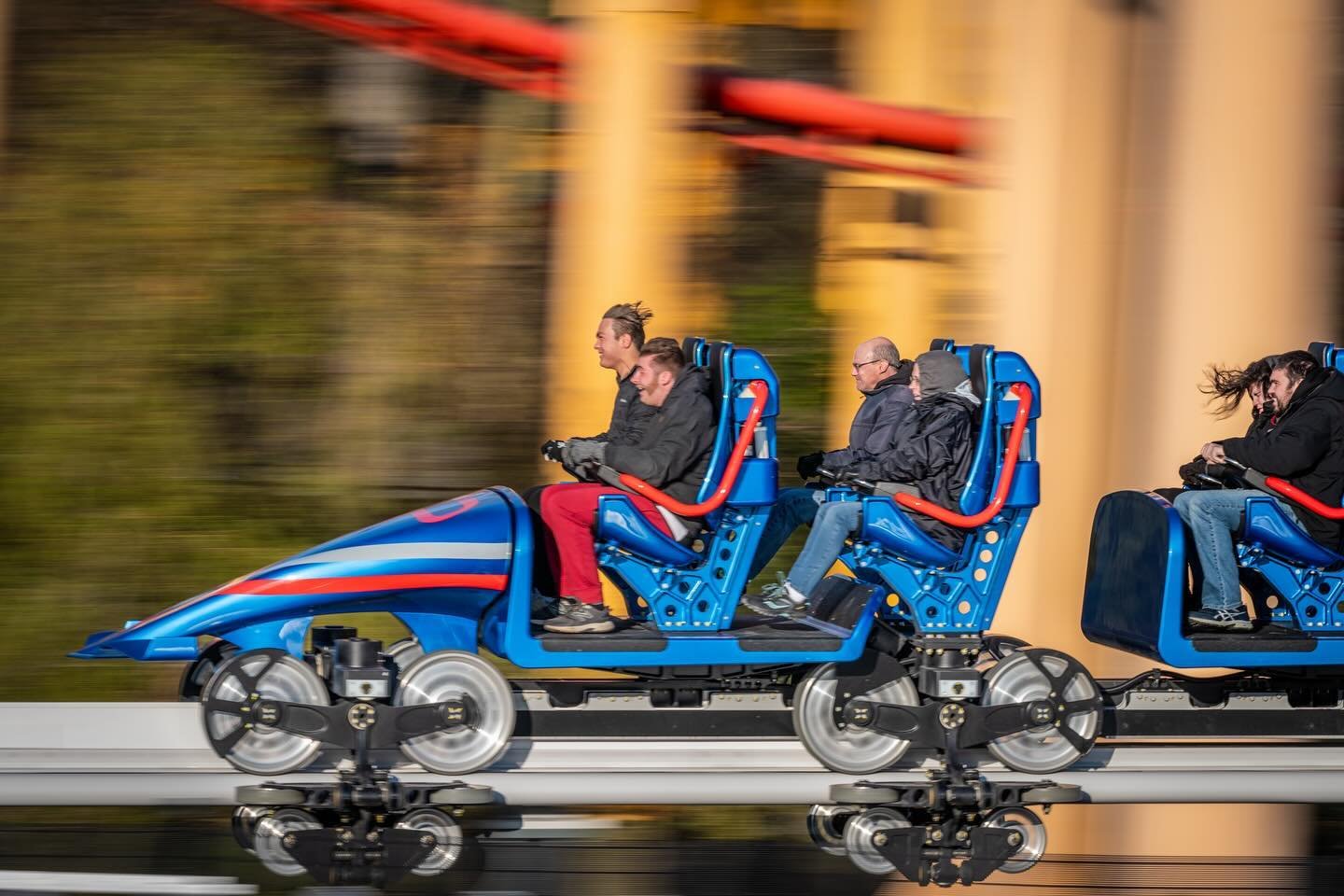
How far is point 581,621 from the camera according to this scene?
5699 mm

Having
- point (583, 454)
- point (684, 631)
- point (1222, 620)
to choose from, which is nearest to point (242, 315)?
point (583, 454)

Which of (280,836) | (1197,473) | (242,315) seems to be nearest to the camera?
(280,836)

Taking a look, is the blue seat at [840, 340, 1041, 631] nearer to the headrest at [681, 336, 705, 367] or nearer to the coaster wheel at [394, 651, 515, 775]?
the headrest at [681, 336, 705, 367]

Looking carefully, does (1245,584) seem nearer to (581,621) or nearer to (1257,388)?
(1257,388)

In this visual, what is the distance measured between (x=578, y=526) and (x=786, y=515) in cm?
90

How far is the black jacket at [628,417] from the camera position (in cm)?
595

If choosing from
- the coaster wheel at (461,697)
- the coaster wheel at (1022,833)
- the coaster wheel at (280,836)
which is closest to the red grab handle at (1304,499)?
the coaster wheel at (1022,833)

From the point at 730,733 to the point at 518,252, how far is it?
394cm

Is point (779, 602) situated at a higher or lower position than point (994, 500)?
lower

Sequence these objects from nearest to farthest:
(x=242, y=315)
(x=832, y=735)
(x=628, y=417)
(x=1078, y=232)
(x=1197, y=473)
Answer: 1. (x=832, y=735)
2. (x=628, y=417)
3. (x=1197, y=473)
4. (x=1078, y=232)
5. (x=242, y=315)

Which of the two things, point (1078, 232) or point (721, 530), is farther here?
point (1078, 232)

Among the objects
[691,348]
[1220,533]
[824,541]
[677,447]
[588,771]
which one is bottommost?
[588,771]

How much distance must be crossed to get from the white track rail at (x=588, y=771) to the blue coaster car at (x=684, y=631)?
14 cm

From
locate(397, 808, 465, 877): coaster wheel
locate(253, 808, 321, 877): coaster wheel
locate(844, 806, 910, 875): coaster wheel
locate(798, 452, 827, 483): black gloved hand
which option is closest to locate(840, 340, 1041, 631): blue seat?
locate(798, 452, 827, 483): black gloved hand
